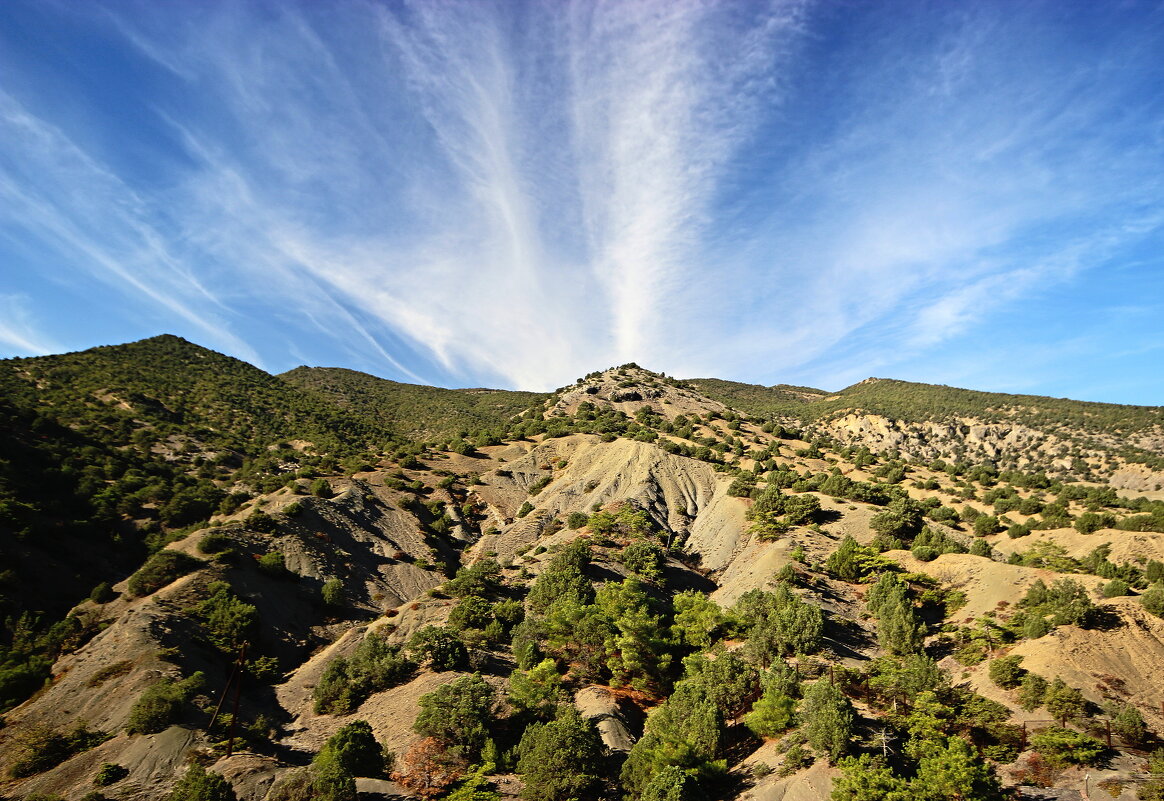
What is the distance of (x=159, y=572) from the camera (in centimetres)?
3641

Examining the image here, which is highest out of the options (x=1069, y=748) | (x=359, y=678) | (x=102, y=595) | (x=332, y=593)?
(x=1069, y=748)

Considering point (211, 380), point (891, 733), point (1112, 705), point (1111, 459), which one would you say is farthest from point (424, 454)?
point (1111, 459)

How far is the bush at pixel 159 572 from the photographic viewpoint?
117 ft

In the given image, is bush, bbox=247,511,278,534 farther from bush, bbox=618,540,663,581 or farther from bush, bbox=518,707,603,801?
bush, bbox=518,707,603,801

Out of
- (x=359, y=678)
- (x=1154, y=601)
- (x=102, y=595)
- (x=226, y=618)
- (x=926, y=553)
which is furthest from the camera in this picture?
(x=926, y=553)

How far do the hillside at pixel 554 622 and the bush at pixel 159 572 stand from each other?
26 cm

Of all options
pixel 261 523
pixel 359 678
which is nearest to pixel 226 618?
pixel 359 678

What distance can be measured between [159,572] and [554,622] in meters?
31.0

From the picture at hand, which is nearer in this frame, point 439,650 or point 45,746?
point 45,746

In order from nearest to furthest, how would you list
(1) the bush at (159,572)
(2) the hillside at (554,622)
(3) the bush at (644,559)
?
(2) the hillside at (554,622), (1) the bush at (159,572), (3) the bush at (644,559)

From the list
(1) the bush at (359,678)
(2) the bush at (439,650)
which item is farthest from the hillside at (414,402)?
(1) the bush at (359,678)

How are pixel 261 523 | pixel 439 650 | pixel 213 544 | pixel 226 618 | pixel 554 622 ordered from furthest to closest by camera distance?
pixel 261 523, pixel 213 544, pixel 226 618, pixel 554 622, pixel 439 650

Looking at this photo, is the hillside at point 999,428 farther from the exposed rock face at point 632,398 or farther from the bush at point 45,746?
the bush at point 45,746

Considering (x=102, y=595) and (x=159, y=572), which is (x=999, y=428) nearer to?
(x=159, y=572)
